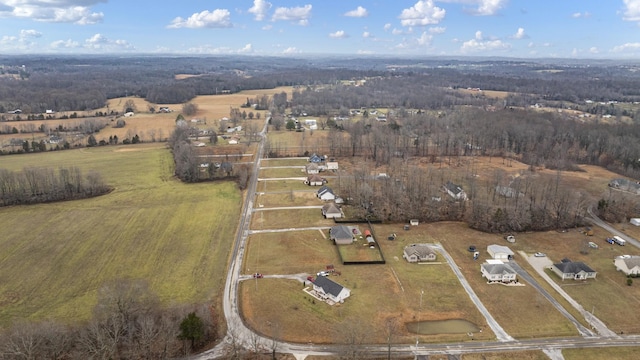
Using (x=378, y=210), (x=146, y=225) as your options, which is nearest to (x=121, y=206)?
(x=146, y=225)

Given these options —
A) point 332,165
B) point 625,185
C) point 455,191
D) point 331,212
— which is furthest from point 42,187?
point 625,185

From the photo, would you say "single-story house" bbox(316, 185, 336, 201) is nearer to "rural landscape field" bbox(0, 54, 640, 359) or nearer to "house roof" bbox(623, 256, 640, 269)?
"rural landscape field" bbox(0, 54, 640, 359)

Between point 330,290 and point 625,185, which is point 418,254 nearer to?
point 330,290

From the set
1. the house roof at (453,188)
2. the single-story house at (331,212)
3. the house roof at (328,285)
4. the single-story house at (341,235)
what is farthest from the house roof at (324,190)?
the house roof at (328,285)

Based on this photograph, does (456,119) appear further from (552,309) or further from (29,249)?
(29,249)

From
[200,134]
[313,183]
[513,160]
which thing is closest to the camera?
[313,183]

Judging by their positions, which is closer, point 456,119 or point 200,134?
point 200,134

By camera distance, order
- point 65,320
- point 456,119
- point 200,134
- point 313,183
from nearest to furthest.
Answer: point 65,320 < point 313,183 < point 200,134 < point 456,119

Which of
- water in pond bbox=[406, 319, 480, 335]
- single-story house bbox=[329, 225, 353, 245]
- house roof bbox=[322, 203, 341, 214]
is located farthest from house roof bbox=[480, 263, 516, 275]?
house roof bbox=[322, 203, 341, 214]
